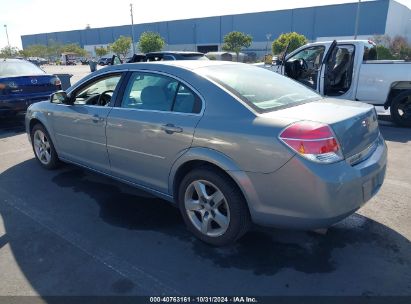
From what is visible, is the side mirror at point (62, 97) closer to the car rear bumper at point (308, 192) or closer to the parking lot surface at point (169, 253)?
the parking lot surface at point (169, 253)

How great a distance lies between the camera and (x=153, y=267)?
2.89 m

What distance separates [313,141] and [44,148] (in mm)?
4172

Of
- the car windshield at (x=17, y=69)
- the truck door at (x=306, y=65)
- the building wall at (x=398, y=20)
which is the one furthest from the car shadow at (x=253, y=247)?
the building wall at (x=398, y=20)

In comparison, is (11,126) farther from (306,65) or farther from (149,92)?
(306,65)

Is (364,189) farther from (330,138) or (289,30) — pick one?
(289,30)

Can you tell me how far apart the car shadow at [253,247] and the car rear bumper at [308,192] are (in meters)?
0.37

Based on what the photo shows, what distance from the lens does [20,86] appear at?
8211 millimetres

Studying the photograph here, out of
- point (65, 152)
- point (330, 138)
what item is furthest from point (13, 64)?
point (330, 138)

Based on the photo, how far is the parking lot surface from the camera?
8.70 ft

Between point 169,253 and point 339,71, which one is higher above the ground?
point 339,71

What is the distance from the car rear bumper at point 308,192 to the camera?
2543mm

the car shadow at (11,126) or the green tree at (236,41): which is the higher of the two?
the green tree at (236,41)

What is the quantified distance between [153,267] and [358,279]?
161cm

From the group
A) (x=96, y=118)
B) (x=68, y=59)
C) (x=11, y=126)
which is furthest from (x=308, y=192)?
(x=68, y=59)
